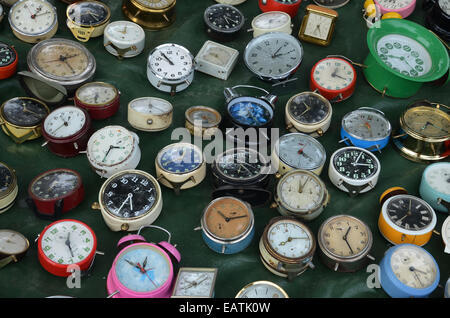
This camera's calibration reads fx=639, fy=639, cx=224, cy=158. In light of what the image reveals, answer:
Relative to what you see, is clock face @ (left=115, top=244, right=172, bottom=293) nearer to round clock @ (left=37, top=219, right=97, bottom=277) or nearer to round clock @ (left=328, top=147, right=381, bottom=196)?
round clock @ (left=37, top=219, right=97, bottom=277)

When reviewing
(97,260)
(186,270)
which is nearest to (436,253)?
(186,270)

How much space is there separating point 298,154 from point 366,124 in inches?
43.6

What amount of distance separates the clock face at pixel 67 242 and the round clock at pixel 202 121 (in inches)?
78.9

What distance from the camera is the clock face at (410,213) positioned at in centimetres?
755

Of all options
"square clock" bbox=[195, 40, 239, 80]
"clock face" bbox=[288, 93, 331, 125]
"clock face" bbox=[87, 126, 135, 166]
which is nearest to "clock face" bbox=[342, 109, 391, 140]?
"clock face" bbox=[288, 93, 331, 125]

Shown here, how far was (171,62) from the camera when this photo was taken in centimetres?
896

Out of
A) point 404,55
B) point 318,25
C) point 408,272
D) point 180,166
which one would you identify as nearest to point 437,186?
point 408,272

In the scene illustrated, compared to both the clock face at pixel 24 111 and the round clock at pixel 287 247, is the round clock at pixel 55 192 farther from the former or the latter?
the round clock at pixel 287 247

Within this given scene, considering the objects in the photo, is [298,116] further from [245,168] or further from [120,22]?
[120,22]

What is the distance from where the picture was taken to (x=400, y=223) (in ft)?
24.8

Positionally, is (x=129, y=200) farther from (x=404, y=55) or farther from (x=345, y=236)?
(x=404, y=55)

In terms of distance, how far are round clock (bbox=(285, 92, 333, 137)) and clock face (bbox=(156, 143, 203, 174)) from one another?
1.38 meters

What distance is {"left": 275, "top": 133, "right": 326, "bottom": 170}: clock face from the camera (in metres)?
8.13

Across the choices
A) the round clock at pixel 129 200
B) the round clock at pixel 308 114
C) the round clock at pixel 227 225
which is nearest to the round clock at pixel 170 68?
the round clock at pixel 308 114
